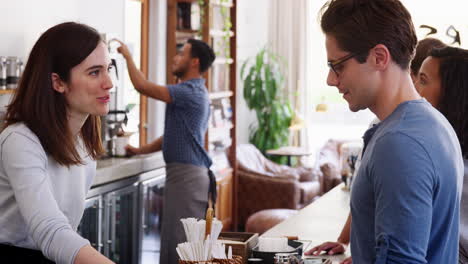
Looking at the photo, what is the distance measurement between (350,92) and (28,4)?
3.39 metres

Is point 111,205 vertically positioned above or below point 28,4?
below

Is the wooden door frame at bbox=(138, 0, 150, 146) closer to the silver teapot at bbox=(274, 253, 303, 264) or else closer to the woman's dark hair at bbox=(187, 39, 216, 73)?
the woman's dark hair at bbox=(187, 39, 216, 73)

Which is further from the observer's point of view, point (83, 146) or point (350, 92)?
point (83, 146)

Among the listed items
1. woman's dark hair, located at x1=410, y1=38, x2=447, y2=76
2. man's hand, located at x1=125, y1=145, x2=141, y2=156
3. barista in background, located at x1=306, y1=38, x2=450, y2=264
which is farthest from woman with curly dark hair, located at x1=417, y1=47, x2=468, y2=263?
man's hand, located at x1=125, y1=145, x2=141, y2=156

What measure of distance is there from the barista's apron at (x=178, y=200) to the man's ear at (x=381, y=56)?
3392mm

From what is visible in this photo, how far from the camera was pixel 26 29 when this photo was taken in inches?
175

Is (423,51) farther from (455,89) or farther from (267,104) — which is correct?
(267,104)

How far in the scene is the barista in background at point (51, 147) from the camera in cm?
174

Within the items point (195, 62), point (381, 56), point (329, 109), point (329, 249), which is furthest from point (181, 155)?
point (329, 109)

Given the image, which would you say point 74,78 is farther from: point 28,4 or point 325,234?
point 28,4

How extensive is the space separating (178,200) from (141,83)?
2.72 feet

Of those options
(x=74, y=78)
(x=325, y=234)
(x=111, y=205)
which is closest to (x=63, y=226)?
(x=74, y=78)

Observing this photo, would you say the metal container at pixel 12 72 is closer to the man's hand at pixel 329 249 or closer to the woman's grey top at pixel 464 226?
the man's hand at pixel 329 249

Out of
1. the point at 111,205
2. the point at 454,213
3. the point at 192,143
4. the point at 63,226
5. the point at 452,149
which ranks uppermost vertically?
the point at 452,149
